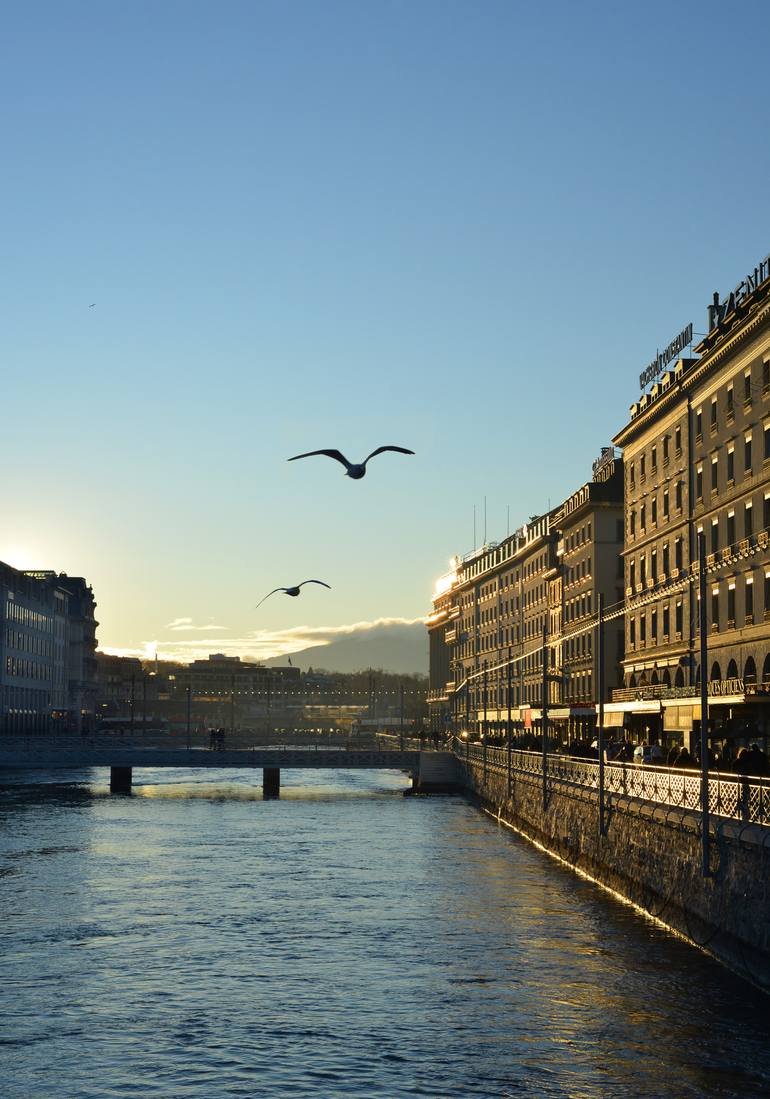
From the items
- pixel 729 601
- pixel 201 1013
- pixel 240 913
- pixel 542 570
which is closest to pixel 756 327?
pixel 729 601

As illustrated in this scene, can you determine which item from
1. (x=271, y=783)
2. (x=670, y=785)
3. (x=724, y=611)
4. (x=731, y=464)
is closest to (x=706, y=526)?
(x=731, y=464)

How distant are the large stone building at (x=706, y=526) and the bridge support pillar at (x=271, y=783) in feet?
92.4

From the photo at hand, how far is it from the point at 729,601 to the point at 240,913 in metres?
39.0

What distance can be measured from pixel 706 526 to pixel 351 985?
5398 centimetres

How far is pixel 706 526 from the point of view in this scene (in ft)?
275

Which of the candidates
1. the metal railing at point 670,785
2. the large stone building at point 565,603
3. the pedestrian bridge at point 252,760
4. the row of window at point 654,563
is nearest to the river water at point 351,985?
the metal railing at point 670,785

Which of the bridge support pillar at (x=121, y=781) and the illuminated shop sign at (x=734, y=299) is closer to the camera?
the illuminated shop sign at (x=734, y=299)

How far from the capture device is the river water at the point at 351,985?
2589 centimetres

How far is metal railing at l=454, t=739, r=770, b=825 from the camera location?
3203 centimetres

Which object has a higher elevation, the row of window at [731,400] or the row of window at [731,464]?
the row of window at [731,400]

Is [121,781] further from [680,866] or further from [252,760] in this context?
[680,866]

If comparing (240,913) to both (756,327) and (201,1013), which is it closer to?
(201,1013)

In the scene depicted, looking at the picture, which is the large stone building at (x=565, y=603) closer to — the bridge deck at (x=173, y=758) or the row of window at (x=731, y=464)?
the bridge deck at (x=173, y=758)

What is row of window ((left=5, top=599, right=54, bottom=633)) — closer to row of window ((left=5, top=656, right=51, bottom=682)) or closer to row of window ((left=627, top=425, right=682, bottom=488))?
row of window ((left=5, top=656, right=51, bottom=682))
